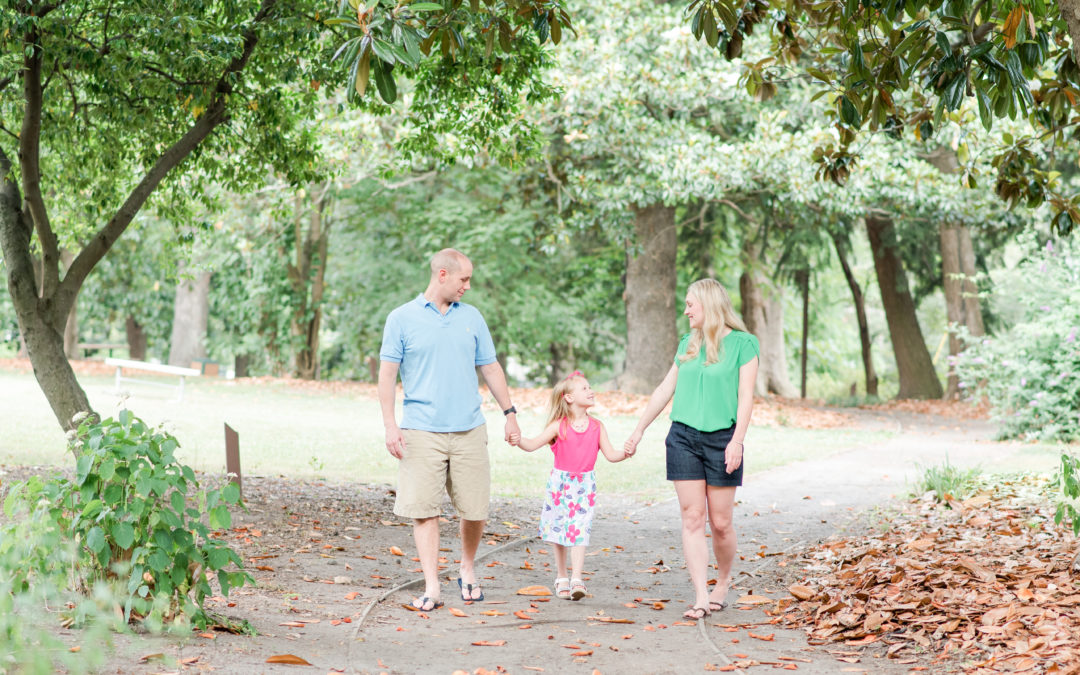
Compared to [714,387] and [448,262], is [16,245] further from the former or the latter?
[714,387]

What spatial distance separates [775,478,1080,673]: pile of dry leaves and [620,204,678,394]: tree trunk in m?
14.8

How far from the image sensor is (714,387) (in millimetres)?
5867

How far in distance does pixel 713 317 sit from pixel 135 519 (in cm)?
329

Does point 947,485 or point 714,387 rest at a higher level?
point 714,387

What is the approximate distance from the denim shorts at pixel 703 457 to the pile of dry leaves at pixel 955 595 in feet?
2.93

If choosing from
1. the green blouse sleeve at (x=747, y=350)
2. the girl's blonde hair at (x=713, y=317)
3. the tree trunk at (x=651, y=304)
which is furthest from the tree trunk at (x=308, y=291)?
the green blouse sleeve at (x=747, y=350)

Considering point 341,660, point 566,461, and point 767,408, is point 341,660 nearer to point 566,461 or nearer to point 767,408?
point 566,461

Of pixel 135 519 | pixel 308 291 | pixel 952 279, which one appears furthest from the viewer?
pixel 308 291

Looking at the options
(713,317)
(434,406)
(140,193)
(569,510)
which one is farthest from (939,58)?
(140,193)

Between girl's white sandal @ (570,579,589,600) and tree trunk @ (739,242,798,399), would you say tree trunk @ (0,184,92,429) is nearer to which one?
girl's white sandal @ (570,579,589,600)

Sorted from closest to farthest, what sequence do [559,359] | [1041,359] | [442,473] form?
[442,473] → [1041,359] → [559,359]

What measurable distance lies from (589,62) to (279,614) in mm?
15414

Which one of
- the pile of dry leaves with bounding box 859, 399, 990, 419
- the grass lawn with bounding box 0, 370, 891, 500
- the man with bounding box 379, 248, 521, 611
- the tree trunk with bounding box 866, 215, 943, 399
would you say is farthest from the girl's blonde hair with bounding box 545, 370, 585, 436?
the tree trunk with bounding box 866, 215, 943, 399

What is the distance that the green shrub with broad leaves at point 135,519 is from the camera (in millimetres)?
4367
